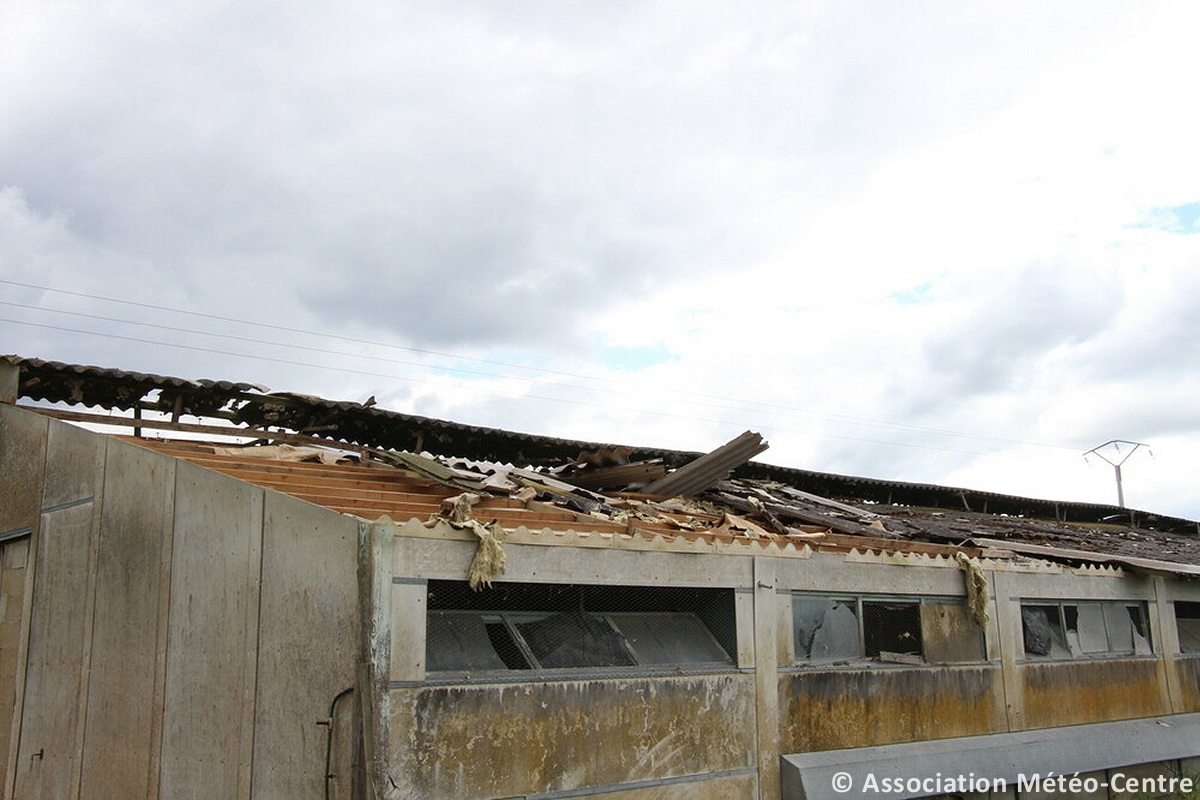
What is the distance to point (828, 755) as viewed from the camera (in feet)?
29.3

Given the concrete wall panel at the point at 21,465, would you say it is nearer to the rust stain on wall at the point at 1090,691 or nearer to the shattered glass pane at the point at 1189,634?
the rust stain on wall at the point at 1090,691

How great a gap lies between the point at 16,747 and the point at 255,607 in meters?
3.72

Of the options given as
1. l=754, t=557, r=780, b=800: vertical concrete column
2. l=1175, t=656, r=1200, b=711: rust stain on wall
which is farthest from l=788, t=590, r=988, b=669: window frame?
l=1175, t=656, r=1200, b=711: rust stain on wall

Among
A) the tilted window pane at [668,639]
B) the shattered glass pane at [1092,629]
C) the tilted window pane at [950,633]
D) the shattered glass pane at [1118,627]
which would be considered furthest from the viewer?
the shattered glass pane at [1118,627]

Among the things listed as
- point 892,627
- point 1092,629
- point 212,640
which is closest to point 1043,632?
point 1092,629

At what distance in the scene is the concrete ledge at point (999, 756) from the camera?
8.66m

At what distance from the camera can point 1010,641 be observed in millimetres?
11148

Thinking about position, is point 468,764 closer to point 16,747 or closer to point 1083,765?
point 16,747

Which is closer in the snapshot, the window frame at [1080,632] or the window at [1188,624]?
the window frame at [1080,632]

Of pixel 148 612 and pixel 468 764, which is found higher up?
pixel 148 612

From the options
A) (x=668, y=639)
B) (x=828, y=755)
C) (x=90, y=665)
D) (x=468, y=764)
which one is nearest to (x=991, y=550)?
(x=828, y=755)

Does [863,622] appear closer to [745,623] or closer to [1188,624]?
[745,623]

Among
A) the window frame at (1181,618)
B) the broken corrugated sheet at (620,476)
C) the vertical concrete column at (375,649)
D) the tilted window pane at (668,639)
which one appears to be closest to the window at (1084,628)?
the window frame at (1181,618)

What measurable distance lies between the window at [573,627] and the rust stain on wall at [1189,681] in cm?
852
